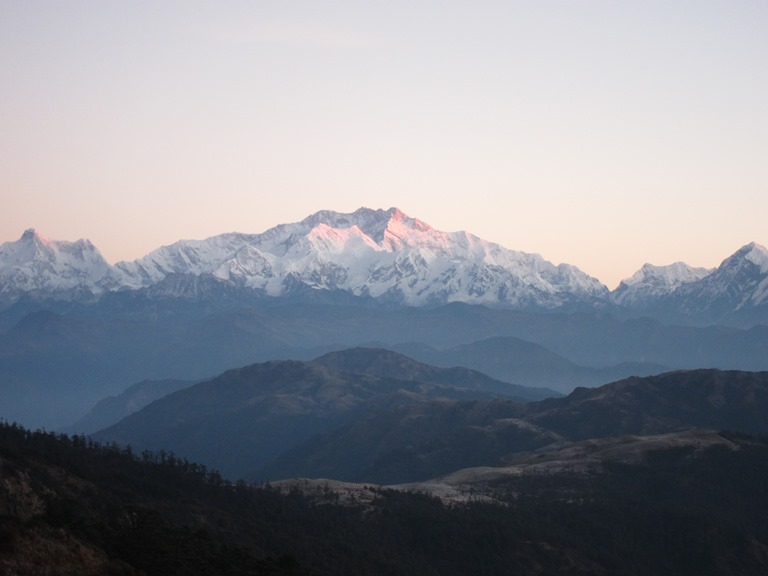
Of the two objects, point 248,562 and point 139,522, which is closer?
point 248,562

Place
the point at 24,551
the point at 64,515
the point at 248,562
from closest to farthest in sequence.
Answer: the point at 24,551 < the point at 248,562 < the point at 64,515

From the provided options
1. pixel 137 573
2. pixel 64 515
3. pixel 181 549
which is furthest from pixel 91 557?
pixel 64 515

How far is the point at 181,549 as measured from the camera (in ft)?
600

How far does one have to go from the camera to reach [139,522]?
19812cm

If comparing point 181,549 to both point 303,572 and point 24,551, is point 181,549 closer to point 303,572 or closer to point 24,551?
point 303,572

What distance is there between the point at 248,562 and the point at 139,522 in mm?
26110

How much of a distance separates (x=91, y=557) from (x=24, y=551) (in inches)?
366

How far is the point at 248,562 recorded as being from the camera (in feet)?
597

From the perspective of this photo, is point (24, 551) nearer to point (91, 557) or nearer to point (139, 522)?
point (91, 557)

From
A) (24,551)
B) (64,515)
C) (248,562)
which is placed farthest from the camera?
(64,515)

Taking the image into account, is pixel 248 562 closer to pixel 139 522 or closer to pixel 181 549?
pixel 181 549

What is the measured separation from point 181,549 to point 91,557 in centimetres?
2314

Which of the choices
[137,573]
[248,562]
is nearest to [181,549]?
[248,562]

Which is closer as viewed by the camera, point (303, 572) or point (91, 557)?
point (91, 557)
